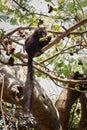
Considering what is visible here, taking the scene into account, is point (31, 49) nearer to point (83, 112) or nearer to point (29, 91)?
point (29, 91)

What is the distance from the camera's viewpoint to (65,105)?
11.3ft

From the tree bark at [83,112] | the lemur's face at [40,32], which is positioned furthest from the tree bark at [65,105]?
the lemur's face at [40,32]

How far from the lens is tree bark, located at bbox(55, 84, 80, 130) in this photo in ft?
11.2

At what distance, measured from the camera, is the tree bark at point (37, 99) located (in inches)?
90.0

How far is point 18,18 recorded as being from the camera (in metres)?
2.89

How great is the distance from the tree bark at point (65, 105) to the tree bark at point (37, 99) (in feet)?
1.62

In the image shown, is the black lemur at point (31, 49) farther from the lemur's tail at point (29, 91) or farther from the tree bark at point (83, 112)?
the tree bark at point (83, 112)

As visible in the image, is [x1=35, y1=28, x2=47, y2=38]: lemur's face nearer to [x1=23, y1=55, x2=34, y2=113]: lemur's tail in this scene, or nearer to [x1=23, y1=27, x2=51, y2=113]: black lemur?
[x1=23, y1=27, x2=51, y2=113]: black lemur

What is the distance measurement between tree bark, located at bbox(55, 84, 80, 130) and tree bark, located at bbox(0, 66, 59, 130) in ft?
1.62

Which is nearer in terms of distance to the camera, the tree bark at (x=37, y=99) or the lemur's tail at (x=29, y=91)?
the lemur's tail at (x=29, y=91)

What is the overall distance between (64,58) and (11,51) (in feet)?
4.14

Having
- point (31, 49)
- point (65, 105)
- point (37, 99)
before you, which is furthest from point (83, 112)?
point (31, 49)

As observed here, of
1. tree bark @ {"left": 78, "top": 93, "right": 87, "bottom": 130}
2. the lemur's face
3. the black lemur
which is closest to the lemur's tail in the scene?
the black lemur

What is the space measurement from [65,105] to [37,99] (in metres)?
1.00
